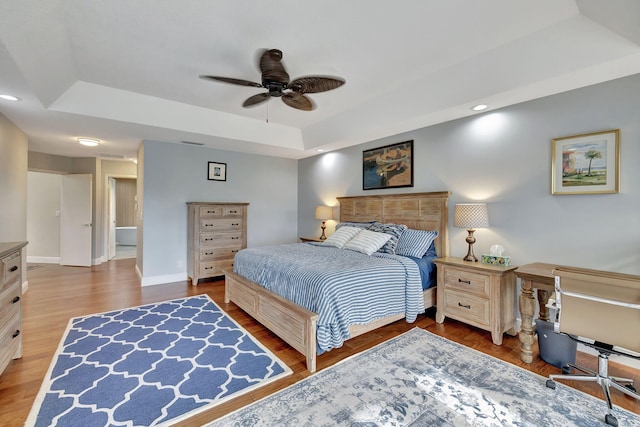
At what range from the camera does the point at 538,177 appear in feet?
9.49

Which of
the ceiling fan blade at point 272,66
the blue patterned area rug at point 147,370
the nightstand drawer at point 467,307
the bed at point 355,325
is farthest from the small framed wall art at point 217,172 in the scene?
the nightstand drawer at point 467,307

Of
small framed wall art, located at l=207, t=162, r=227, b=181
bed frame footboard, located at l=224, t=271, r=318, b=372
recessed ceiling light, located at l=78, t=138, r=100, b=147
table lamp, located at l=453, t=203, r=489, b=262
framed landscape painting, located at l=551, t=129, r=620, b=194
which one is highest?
recessed ceiling light, located at l=78, t=138, r=100, b=147

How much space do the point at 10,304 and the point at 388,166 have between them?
14.4 feet

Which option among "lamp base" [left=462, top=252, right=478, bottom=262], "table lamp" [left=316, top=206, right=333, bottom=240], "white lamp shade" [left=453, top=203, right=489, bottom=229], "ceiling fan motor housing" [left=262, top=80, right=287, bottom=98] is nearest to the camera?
"ceiling fan motor housing" [left=262, top=80, right=287, bottom=98]

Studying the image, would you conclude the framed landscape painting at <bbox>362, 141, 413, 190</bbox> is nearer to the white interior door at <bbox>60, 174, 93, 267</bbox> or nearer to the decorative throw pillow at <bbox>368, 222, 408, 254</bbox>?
the decorative throw pillow at <bbox>368, 222, 408, 254</bbox>

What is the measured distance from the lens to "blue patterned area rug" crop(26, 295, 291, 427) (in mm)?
1780

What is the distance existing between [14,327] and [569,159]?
5053 millimetres

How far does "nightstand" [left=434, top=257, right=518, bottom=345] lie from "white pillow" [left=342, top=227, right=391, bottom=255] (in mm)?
692

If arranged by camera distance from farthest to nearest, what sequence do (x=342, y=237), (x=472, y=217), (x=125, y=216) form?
1. (x=125, y=216)
2. (x=342, y=237)
3. (x=472, y=217)

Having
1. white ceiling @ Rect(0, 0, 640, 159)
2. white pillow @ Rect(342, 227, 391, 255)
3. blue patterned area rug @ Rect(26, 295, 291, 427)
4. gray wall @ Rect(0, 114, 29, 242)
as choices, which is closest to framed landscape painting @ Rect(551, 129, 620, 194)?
white ceiling @ Rect(0, 0, 640, 159)

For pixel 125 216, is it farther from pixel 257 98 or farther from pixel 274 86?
pixel 274 86

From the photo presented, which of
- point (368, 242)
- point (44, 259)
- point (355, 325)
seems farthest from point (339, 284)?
point (44, 259)

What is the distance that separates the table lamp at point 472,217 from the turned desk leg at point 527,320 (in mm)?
725

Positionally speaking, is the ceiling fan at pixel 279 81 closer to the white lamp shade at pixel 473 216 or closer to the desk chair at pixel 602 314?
the white lamp shade at pixel 473 216
